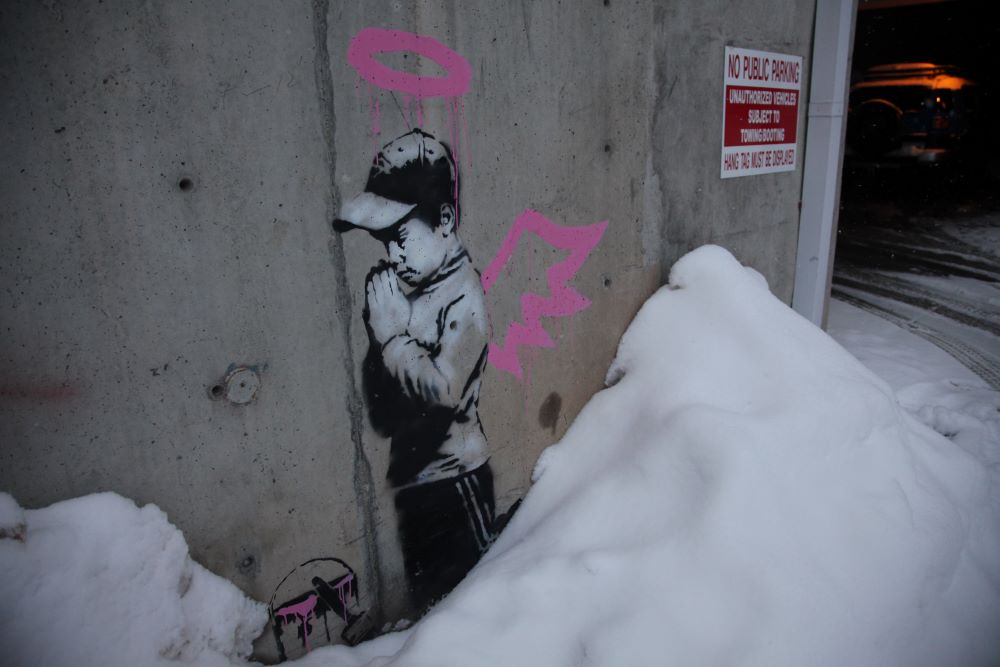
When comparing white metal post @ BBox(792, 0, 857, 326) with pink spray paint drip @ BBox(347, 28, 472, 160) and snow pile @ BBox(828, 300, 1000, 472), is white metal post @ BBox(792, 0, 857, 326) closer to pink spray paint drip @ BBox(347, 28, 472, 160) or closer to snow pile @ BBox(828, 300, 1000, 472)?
snow pile @ BBox(828, 300, 1000, 472)

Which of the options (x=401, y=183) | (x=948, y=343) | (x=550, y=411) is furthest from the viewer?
(x=948, y=343)

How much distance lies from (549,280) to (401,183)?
85 centimetres

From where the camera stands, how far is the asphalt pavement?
19.9ft

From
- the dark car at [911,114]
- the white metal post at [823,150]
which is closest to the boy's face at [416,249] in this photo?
the white metal post at [823,150]

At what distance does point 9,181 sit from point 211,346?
2.17ft

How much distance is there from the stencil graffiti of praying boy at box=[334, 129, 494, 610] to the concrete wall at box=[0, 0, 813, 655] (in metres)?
0.06

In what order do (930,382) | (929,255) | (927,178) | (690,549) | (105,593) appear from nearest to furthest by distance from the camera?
(105,593) → (690,549) → (930,382) → (929,255) → (927,178)

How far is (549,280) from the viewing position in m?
2.87

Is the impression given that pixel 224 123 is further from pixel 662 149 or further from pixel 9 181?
pixel 662 149

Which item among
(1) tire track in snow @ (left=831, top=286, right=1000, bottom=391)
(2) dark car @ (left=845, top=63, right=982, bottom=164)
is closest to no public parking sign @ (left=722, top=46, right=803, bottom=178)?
(1) tire track in snow @ (left=831, top=286, right=1000, bottom=391)

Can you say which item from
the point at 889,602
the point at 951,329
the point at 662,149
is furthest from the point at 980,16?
the point at 889,602

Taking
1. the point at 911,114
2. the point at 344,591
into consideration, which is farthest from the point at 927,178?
the point at 344,591

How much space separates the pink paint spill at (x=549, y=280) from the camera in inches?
106

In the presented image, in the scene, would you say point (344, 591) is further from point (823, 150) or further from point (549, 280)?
point (823, 150)
